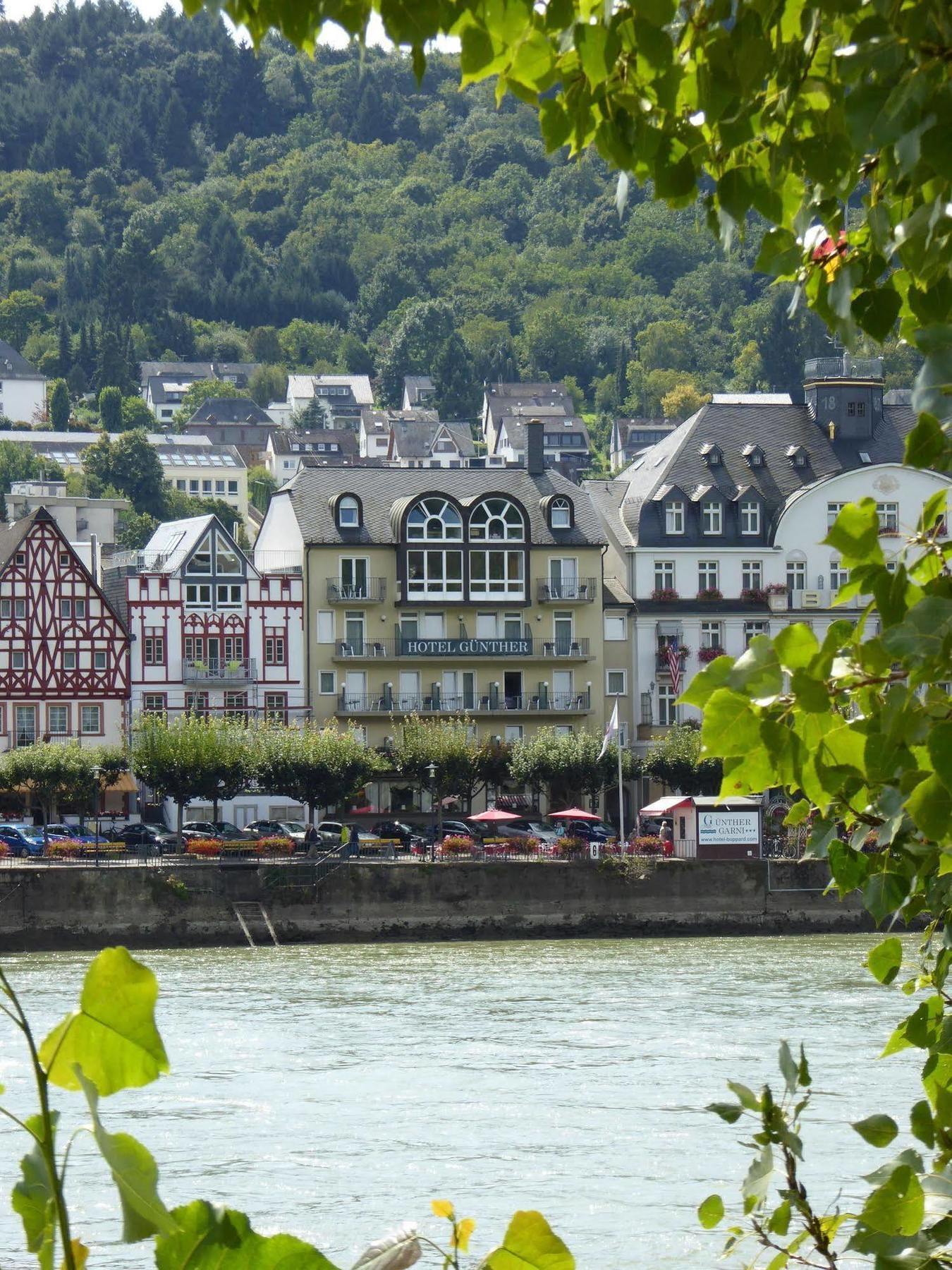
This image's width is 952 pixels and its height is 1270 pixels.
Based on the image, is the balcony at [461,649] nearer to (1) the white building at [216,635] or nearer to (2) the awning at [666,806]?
(1) the white building at [216,635]

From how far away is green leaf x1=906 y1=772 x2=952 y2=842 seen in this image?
3.24 meters

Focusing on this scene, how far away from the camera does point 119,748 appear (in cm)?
6169

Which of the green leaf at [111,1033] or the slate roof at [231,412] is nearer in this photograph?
the green leaf at [111,1033]

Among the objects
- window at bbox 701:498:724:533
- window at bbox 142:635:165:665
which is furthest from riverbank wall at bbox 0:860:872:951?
window at bbox 701:498:724:533

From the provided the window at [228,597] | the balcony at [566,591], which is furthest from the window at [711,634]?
the window at [228,597]

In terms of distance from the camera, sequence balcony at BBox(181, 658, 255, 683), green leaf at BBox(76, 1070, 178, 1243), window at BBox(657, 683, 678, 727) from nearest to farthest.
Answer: green leaf at BBox(76, 1070, 178, 1243) → balcony at BBox(181, 658, 255, 683) → window at BBox(657, 683, 678, 727)

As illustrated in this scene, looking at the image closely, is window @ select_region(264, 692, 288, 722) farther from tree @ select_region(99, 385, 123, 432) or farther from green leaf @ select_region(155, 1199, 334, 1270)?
tree @ select_region(99, 385, 123, 432)

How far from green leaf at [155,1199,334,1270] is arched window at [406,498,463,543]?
205ft

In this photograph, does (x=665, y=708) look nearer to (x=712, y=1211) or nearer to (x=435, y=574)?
(x=435, y=574)

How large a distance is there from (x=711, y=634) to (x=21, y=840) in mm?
23036

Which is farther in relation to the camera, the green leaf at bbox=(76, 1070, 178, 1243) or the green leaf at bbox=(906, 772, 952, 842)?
the green leaf at bbox=(906, 772, 952, 842)

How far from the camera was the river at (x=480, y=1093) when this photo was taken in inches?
768

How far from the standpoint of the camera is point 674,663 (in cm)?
6338

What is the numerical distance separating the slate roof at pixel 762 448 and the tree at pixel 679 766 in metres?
7.60
